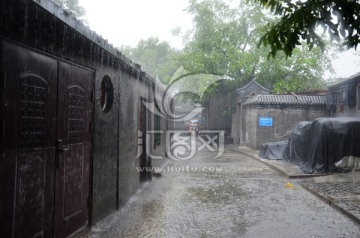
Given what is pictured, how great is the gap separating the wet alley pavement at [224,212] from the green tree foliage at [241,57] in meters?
18.8

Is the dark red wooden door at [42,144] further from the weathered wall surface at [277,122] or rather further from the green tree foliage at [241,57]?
the green tree foliage at [241,57]

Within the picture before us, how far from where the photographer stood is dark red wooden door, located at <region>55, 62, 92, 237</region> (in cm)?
477

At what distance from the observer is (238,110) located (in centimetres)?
2942

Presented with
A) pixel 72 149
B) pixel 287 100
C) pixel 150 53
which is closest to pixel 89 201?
pixel 72 149

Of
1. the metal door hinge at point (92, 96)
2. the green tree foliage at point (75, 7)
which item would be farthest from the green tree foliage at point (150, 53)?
the metal door hinge at point (92, 96)

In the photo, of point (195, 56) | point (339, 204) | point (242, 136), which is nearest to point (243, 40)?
point (195, 56)

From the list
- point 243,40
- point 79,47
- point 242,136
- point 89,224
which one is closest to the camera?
point 79,47

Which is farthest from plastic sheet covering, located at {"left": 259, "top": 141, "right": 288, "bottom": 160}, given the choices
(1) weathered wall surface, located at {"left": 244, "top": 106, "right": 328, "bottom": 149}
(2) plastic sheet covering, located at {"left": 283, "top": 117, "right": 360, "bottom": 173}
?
(1) weathered wall surface, located at {"left": 244, "top": 106, "right": 328, "bottom": 149}

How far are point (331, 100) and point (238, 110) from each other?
320 inches

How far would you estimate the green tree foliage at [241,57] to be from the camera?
2883 centimetres

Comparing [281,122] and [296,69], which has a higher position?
[296,69]

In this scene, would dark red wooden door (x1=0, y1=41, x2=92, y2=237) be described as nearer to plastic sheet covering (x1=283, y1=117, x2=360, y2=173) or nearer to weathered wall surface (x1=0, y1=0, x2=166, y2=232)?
weathered wall surface (x1=0, y1=0, x2=166, y2=232)

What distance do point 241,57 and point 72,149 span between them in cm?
2494

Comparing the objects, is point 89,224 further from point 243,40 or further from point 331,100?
point 243,40
